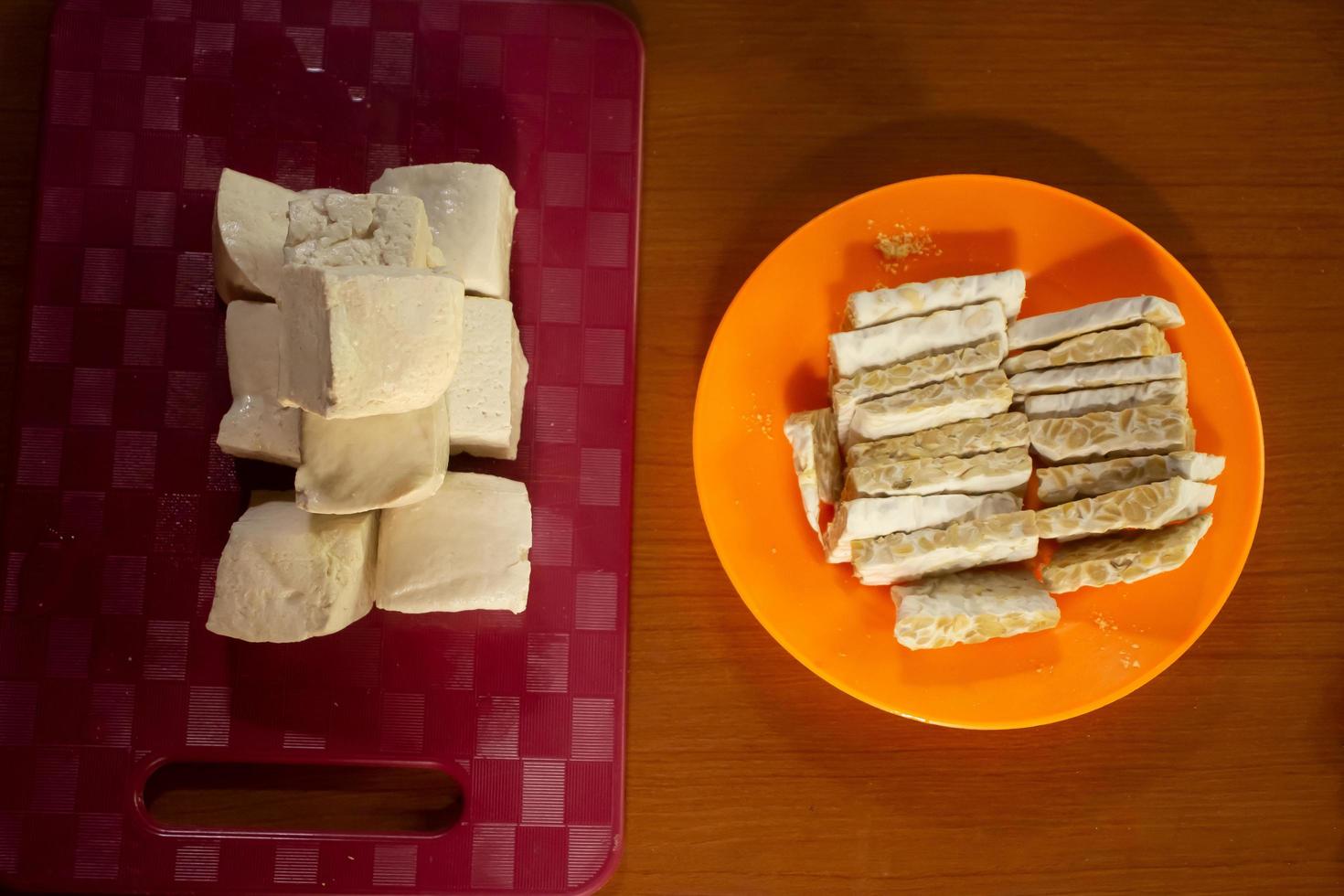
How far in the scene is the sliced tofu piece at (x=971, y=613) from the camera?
6.45 ft

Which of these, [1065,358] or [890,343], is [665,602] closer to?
[890,343]

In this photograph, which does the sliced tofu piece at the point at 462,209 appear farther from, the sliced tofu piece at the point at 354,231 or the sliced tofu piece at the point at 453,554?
the sliced tofu piece at the point at 453,554

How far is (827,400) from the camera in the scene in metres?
2.19

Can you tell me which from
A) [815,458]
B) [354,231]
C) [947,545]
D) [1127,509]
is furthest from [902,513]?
[354,231]

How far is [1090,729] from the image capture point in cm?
222

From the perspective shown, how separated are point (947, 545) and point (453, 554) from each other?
3.20 feet

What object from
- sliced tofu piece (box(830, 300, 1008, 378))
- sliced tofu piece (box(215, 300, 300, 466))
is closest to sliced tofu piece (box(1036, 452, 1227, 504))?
sliced tofu piece (box(830, 300, 1008, 378))

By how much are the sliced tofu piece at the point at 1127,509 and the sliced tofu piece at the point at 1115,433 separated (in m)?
0.09

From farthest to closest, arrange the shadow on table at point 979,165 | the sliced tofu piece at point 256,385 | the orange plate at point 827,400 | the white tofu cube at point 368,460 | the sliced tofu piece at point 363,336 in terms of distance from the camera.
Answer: the shadow on table at point 979,165, the orange plate at point 827,400, the sliced tofu piece at point 256,385, the white tofu cube at point 368,460, the sliced tofu piece at point 363,336

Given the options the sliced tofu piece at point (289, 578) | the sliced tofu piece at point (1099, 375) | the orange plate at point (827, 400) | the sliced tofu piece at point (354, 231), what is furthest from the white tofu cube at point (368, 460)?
the sliced tofu piece at point (1099, 375)

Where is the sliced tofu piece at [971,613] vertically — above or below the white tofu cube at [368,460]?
below

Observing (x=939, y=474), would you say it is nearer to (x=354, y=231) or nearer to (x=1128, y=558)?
(x=1128, y=558)

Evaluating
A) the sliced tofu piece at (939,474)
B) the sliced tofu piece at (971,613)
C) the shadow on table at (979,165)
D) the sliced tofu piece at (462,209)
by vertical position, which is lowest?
the sliced tofu piece at (971,613)

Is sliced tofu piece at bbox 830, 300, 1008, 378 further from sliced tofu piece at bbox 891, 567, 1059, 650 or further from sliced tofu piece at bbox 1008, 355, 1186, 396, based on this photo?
sliced tofu piece at bbox 891, 567, 1059, 650
